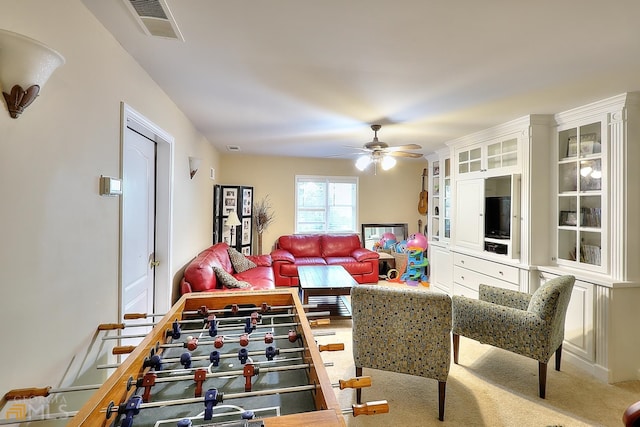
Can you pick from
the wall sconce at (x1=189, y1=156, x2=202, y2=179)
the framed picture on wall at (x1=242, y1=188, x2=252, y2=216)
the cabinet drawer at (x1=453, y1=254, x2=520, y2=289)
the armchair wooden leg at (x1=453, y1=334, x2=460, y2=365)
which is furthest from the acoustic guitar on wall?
the wall sconce at (x1=189, y1=156, x2=202, y2=179)

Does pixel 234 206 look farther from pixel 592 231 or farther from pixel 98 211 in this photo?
pixel 592 231

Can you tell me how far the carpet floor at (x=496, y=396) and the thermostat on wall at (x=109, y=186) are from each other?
2.07 metres

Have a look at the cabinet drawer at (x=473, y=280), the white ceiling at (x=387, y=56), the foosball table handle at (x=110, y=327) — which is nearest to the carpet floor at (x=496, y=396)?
the cabinet drawer at (x=473, y=280)

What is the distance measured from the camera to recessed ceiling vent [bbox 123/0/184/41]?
1.32m

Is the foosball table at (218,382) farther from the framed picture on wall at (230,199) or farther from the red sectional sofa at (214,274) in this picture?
the framed picture on wall at (230,199)

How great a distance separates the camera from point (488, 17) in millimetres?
1404

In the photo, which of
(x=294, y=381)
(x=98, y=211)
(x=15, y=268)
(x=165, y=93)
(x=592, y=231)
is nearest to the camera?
(x=15, y=268)

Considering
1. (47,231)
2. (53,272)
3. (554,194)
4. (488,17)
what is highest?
(488,17)

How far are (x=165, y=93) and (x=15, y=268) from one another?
72.7 inches

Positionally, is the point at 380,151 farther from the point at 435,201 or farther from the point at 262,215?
the point at 262,215

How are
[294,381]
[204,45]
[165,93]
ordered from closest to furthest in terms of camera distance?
[294,381] → [204,45] → [165,93]

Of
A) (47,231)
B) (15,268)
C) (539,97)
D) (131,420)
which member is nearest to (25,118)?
(47,231)

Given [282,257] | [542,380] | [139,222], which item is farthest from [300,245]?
[542,380]

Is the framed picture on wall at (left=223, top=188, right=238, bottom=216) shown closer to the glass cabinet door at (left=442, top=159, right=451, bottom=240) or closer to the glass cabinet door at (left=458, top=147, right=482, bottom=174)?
the glass cabinet door at (left=442, top=159, right=451, bottom=240)
